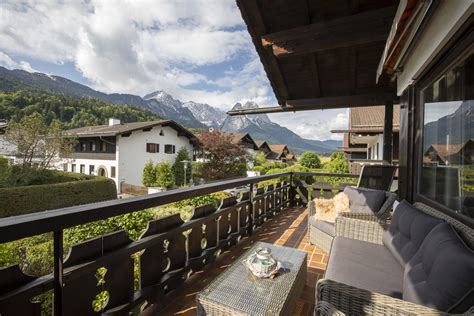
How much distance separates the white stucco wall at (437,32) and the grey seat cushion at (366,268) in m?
1.68

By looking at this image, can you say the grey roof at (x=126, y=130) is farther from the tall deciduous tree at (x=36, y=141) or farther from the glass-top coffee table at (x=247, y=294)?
the glass-top coffee table at (x=247, y=294)

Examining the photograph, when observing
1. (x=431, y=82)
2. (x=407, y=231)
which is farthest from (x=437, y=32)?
(x=407, y=231)

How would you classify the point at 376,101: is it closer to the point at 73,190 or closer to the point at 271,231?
the point at 271,231

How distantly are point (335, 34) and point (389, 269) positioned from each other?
2.27m

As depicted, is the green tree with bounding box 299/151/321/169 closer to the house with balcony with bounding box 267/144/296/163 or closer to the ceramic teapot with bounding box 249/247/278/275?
the house with balcony with bounding box 267/144/296/163

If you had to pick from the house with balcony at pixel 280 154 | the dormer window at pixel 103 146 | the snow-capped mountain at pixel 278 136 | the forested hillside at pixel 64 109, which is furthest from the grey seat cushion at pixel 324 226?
the snow-capped mountain at pixel 278 136

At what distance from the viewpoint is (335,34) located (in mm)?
2496

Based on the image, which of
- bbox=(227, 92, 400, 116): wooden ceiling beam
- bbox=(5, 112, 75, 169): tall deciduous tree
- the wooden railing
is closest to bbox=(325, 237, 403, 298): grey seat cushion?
the wooden railing

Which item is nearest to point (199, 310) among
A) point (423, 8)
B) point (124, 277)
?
point (124, 277)

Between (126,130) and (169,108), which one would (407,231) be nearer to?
(126,130)

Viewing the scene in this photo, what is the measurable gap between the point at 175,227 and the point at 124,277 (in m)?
0.48

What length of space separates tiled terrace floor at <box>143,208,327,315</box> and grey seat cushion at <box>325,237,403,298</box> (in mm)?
437

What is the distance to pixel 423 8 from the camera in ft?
4.87

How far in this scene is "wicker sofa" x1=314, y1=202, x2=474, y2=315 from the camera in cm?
96
